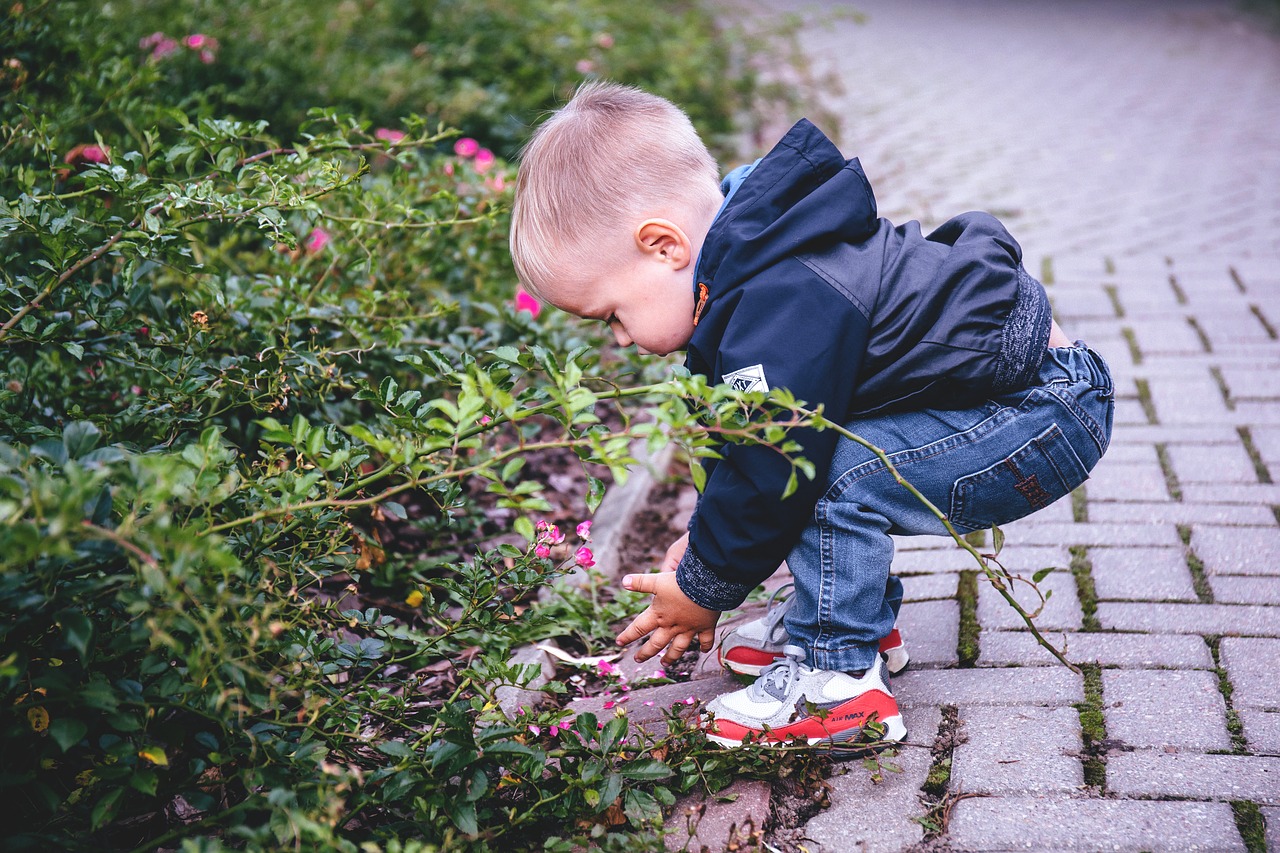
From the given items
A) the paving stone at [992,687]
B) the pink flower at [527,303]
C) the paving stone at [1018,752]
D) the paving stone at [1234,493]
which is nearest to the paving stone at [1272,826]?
the paving stone at [1018,752]

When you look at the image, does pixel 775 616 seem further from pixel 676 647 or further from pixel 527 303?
pixel 527 303

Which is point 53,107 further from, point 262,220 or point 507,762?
point 507,762

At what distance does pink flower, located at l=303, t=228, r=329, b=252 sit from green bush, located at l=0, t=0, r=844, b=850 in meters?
0.01

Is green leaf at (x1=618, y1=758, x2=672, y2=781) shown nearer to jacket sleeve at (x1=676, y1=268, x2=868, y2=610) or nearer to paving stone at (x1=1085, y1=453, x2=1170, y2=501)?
jacket sleeve at (x1=676, y1=268, x2=868, y2=610)

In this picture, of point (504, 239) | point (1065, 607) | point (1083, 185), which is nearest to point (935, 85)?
point (1083, 185)

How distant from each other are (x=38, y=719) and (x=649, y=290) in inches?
46.6

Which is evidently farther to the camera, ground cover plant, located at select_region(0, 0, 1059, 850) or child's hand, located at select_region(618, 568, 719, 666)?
child's hand, located at select_region(618, 568, 719, 666)

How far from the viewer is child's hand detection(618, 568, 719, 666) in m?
1.88

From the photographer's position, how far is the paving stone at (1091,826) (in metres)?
1.55

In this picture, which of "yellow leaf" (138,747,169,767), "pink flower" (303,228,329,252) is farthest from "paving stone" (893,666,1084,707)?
"pink flower" (303,228,329,252)

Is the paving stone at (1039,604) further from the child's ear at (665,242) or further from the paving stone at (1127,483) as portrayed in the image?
the child's ear at (665,242)

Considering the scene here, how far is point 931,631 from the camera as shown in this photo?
2.23 m

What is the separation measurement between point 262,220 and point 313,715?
2.98 ft

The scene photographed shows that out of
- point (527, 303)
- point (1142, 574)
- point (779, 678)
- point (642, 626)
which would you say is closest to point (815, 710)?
point (779, 678)
